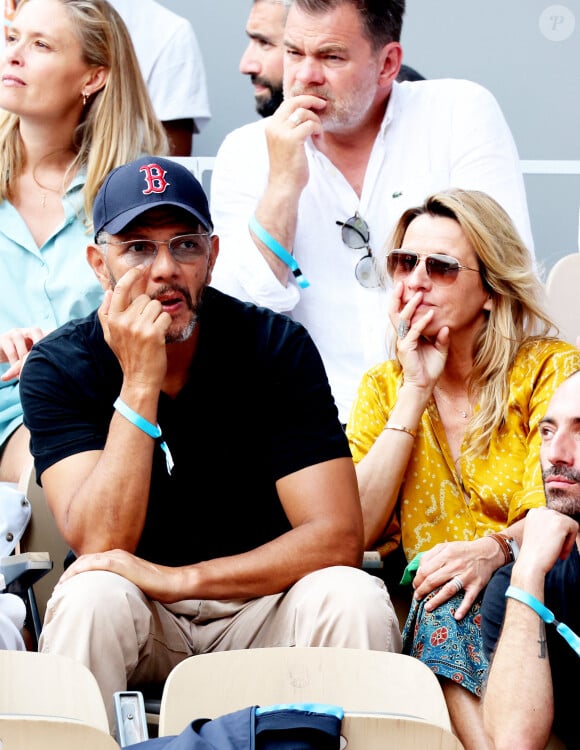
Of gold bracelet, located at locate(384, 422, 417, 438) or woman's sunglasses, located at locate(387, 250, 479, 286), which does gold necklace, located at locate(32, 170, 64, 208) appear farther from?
gold bracelet, located at locate(384, 422, 417, 438)

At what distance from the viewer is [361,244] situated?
3.49 meters

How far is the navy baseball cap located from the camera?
263 cm

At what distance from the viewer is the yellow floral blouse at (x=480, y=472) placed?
2922mm

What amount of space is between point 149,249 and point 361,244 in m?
0.95

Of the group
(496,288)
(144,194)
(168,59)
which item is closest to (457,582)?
(496,288)

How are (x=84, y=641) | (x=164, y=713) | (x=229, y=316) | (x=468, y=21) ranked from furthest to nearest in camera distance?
(x=468, y=21) < (x=229, y=316) < (x=84, y=641) < (x=164, y=713)

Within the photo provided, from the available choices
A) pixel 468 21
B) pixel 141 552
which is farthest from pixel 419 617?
pixel 468 21

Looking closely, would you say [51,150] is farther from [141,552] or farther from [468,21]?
[468,21]

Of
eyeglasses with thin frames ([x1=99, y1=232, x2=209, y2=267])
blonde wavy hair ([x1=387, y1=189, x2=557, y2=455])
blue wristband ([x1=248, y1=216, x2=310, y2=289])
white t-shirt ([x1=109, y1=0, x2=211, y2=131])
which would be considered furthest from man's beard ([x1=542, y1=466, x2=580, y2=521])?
white t-shirt ([x1=109, y1=0, x2=211, y2=131])

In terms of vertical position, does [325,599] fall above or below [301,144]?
below

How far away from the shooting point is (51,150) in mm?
3598

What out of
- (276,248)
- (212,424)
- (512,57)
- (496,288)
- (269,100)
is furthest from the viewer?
(512,57)

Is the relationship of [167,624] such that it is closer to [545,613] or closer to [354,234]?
[545,613]

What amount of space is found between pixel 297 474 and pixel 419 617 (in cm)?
37
